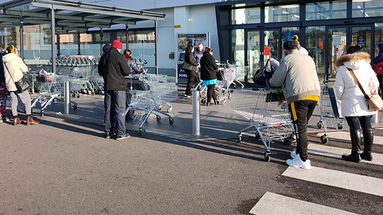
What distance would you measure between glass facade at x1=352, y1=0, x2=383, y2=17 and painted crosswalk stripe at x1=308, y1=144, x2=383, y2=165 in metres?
9.70

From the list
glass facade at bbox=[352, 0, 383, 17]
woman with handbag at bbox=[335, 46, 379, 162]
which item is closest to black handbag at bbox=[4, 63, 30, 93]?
woman with handbag at bbox=[335, 46, 379, 162]

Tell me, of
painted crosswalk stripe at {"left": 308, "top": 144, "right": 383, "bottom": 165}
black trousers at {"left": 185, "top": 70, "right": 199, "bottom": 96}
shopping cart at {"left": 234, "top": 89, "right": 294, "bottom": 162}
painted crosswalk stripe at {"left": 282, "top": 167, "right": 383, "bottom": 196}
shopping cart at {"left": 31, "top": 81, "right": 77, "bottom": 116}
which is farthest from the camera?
black trousers at {"left": 185, "top": 70, "right": 199, "bottom": 96}

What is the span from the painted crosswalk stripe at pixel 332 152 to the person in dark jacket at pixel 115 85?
12.5 feet

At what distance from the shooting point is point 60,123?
33.3ft

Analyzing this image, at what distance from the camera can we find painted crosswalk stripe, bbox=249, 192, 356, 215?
448 cm

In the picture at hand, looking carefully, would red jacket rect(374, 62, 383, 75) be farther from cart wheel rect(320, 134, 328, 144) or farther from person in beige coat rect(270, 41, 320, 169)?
person in beige coat rect(270, 41, 320, 169)

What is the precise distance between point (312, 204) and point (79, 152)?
169 inches

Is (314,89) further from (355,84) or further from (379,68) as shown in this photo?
(379,68)

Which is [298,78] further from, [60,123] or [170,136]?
[60,123]

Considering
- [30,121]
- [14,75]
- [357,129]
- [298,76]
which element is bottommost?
[30,121]

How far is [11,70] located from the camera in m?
9.65


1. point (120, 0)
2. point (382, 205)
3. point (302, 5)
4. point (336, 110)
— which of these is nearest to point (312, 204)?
point (382, 205)

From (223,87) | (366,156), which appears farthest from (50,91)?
(366,156)

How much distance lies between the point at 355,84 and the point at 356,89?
8cm
